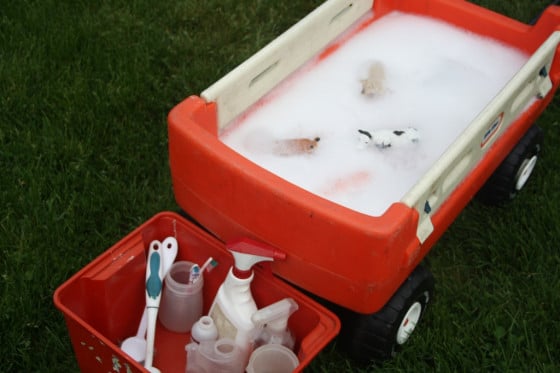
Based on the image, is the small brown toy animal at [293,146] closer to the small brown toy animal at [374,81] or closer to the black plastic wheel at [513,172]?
the small brown toy animal at [374,81]

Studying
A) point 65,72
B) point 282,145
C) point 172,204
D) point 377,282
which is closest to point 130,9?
point 65,72

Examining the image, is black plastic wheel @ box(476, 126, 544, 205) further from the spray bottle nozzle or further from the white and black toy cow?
the spray bottle nozzle

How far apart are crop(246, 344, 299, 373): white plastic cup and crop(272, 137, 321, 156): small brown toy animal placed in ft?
1.57

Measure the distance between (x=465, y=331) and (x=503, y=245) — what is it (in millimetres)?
329

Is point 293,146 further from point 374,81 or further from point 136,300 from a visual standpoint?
point 136,300

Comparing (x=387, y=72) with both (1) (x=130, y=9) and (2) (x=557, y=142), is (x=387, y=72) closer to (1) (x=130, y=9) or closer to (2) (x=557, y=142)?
(2) (x=557, y=142)

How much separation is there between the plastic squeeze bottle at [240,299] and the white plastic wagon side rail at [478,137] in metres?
0.31

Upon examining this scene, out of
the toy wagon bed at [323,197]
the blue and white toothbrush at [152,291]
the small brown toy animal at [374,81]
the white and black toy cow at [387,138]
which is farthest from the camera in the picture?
the small brown toy animal at [374,81]

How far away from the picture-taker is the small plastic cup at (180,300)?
1746 millimetres

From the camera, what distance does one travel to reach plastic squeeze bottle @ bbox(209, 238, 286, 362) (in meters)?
1.62

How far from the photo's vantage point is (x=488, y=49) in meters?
2.28

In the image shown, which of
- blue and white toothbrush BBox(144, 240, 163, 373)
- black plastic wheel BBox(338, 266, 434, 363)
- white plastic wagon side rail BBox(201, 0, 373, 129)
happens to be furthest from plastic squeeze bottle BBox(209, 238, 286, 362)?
white plastic wagon side rail BBox(201, 0, 373, 129)

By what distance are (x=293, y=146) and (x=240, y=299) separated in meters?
0.42

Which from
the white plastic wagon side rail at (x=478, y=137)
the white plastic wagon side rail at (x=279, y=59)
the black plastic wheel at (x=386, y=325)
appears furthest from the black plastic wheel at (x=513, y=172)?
the white plastic wagon side rail at (x=279, y=59)
